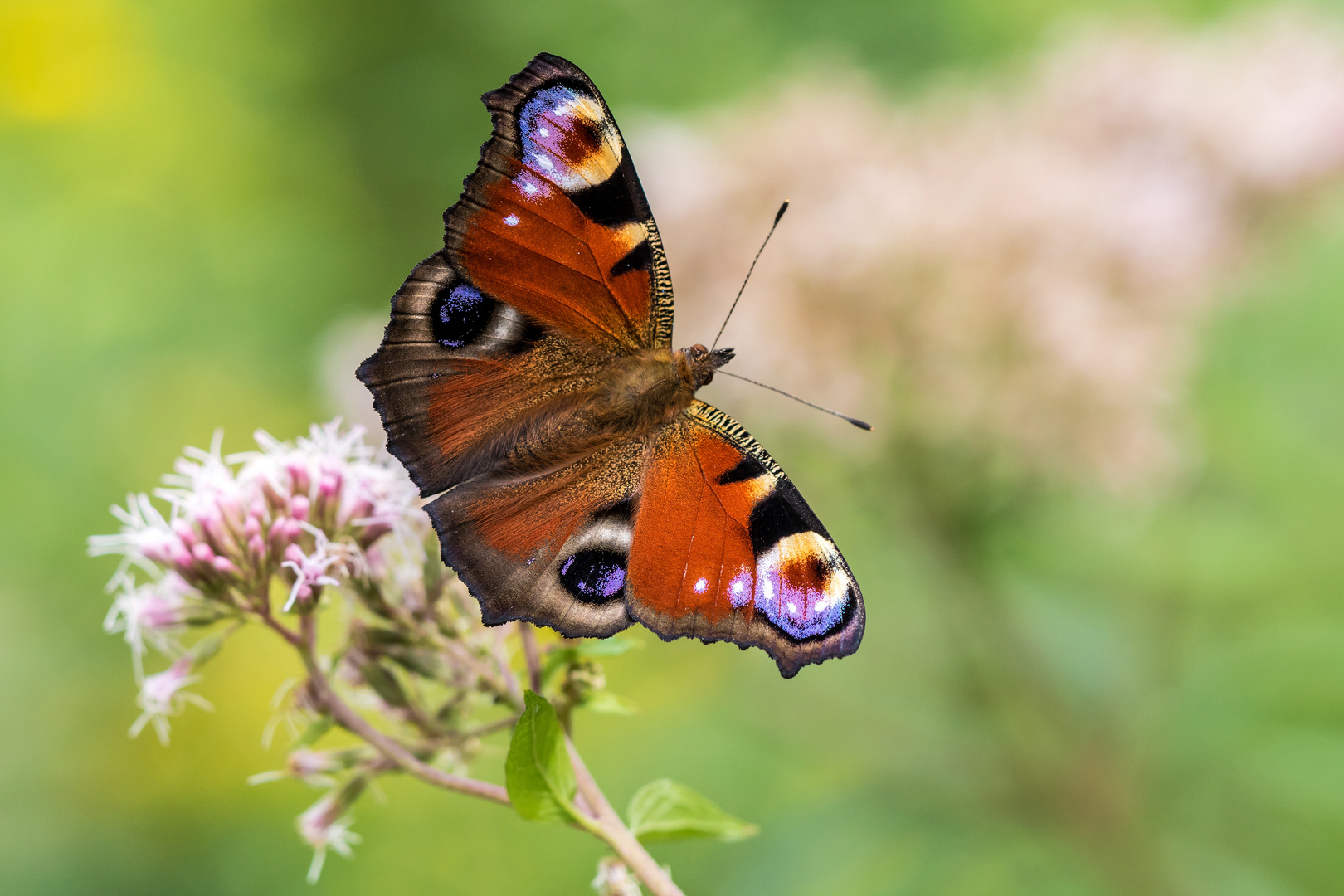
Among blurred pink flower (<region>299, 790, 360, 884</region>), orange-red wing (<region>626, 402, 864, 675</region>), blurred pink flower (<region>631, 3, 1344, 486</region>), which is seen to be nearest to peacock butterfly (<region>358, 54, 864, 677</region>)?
orange-red wing (<region>626, 402, 864, 675</region>)

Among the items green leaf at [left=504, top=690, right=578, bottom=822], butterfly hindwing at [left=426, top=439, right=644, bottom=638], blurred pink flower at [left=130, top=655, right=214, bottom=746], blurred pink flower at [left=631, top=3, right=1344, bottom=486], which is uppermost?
blurred pink flower at [left=631, top=3, right=1344, bottom=486]

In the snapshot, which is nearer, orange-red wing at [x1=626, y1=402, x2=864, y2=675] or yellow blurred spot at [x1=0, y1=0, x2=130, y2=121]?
orange-red wing at [x1=626, y1=402, x2=864, y2=675]

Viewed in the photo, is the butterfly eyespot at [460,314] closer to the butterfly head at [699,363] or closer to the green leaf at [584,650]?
the butterfly head at [699,363]

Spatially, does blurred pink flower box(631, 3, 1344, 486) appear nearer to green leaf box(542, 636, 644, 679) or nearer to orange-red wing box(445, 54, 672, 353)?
orange-red wing box(445, 54, 672, 353)

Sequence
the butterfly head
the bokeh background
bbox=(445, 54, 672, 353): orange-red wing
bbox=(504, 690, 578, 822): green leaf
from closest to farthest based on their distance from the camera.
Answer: bbox=(504, 690, 578, 822): green leaf
bbox=(445, 54, 672, 353): orange-red wing
the butterfly head
the bokeh background

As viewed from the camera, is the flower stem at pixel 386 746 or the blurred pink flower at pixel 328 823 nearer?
the flower stem at pixel 386 746

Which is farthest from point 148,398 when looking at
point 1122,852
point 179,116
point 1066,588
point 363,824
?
point 1122,852

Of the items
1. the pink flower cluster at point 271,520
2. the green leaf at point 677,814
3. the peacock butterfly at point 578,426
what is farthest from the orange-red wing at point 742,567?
the pink flower cluster at point 271,520

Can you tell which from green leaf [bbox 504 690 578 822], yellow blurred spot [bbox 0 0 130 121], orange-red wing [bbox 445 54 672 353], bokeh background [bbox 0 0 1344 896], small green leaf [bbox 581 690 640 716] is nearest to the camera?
green leaf [bbox 504 690 578 822]
